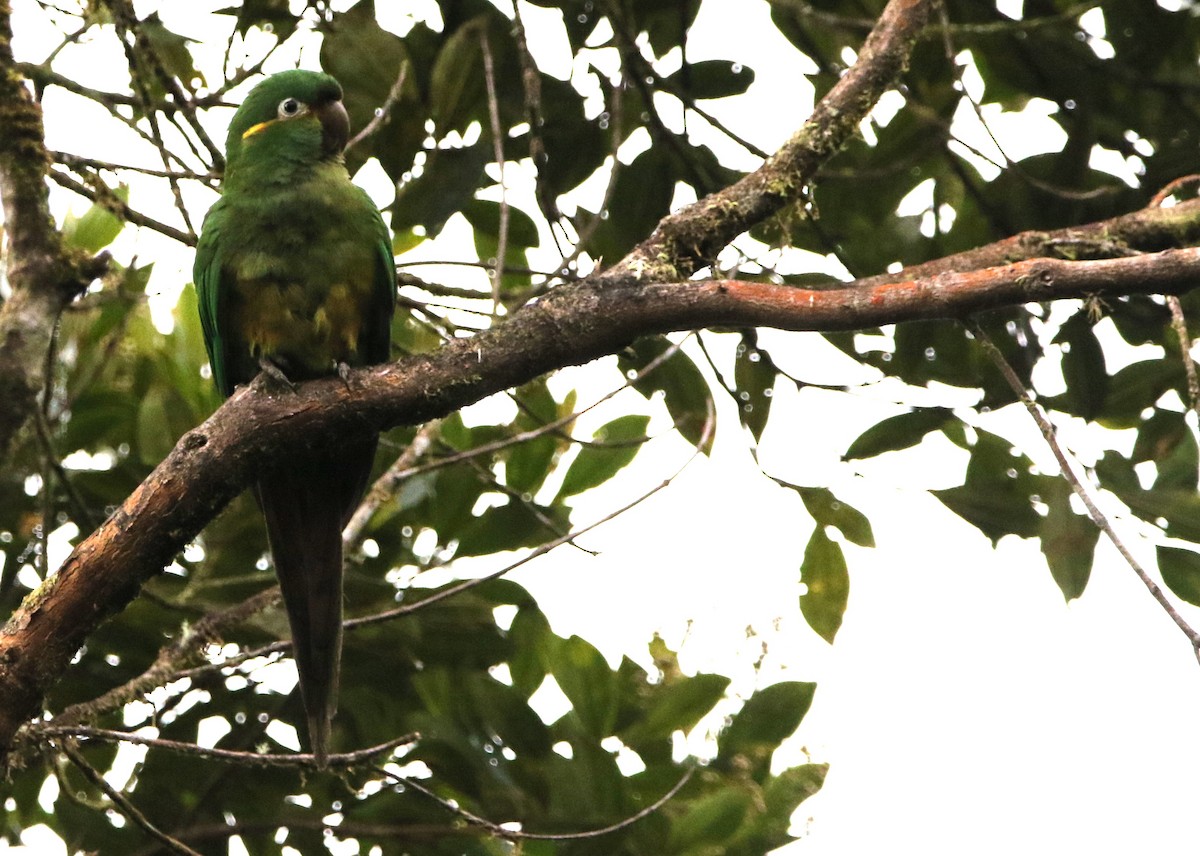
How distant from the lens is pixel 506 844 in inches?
152

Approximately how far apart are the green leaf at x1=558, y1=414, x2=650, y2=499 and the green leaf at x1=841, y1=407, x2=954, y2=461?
782 mm

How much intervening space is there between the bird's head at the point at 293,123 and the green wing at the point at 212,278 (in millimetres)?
246

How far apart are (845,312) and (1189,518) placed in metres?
1.69

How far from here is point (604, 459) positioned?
4348 millimetres

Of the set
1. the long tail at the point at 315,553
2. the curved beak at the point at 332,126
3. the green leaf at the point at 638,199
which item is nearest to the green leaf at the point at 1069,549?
the green leaf at the point at 638,199

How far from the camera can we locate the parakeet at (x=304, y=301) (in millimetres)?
3248

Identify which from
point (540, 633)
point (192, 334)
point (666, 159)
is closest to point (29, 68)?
point (192, 334)

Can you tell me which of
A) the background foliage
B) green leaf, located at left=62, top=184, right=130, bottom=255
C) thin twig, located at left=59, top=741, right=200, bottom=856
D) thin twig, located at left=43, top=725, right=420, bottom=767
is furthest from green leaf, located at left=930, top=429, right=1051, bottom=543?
green leaf, located at left=62, top=184, right=130, bottom=255

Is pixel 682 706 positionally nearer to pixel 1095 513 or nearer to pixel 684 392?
pixel 684 392

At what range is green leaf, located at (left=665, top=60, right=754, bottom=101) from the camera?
13.6 ft

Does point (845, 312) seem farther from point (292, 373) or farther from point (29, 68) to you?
point (29, 68)

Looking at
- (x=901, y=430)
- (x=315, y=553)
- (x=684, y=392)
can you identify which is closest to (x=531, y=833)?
(x=315, y=553)

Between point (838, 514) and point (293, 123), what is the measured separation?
2050 millimetres

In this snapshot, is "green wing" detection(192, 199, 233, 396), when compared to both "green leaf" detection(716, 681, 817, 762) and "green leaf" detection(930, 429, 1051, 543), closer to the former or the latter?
"green leaf" detection(716, 681, 817, 762)
